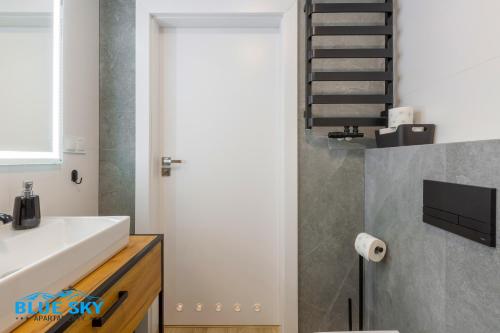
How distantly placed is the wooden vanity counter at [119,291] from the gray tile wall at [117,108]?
0.52 metres

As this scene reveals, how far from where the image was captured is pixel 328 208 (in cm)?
158

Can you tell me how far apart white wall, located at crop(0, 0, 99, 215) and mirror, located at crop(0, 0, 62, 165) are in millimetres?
60

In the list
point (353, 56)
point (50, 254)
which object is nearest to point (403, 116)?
point (353, 56)

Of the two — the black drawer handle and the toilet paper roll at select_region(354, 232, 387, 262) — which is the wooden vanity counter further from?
the toilet paper roll at select_region(354, 232, 387, 262)

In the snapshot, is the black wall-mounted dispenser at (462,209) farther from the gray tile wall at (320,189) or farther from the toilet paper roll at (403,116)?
the gray tile wall at (320,189)

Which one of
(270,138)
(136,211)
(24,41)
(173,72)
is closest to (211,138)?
(270,138)

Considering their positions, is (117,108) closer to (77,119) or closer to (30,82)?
(77,119)

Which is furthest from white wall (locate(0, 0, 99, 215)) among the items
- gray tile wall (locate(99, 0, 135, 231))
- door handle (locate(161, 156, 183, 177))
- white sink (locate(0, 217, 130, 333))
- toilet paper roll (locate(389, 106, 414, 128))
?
toilet paper roll (locate(389, 106, 414, 128))

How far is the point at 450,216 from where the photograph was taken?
896mm

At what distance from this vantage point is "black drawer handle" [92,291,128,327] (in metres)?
0.70

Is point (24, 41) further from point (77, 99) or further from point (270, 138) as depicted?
point (270, 138)

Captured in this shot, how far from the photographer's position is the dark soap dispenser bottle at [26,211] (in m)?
0.91

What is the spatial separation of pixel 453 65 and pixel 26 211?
166 centimetres

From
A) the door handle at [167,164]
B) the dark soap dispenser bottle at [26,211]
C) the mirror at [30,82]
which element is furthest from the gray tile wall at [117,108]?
A: the dark soap dispenser bottle at [26,211]
